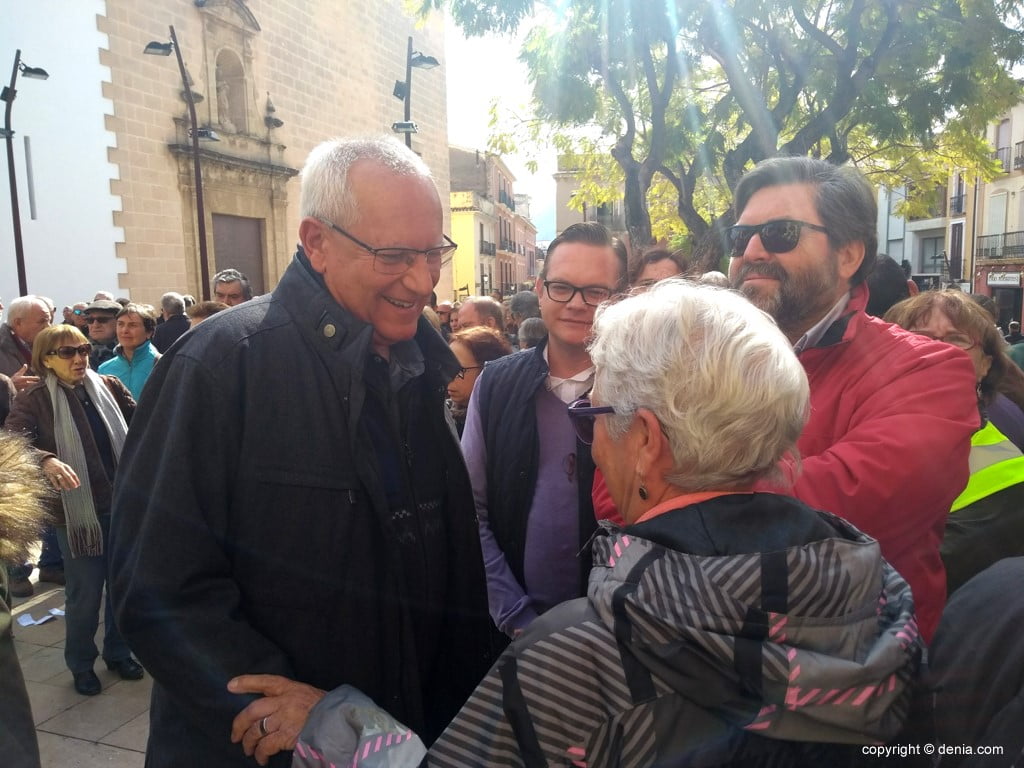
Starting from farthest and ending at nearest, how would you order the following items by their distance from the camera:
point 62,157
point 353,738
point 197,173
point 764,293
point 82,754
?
point 197,173 < point 62,157 < point 82,754 < point 764,293 < point 353,738

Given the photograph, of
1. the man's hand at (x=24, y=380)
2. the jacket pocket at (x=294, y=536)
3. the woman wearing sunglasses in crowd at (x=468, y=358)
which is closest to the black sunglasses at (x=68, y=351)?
the man's hand at (x=24, y=380)

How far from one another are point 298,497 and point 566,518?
40.1 inches

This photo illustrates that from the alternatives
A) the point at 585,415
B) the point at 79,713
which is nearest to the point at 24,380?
the point at 79,713

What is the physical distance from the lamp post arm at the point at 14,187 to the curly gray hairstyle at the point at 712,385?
11.9 m

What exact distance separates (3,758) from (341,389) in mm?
921

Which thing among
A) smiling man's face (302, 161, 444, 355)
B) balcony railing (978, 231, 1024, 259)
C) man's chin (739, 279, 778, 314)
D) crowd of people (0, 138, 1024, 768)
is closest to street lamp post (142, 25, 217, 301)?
crowd of people (0, 138, 1024, 768)

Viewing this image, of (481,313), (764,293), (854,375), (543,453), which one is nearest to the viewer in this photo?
(854,375)

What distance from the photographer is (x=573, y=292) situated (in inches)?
98.1

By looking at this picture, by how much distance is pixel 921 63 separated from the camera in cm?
873

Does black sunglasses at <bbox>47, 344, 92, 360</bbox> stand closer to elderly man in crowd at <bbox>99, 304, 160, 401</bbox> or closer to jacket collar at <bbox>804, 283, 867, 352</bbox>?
elderly man in crowd at <bbox>99, 304, 160, 401</bbox>

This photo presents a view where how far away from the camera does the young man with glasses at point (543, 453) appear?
230cm

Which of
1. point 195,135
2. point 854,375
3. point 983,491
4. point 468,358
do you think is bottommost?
point 983,491

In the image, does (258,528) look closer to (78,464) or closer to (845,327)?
(845,327)

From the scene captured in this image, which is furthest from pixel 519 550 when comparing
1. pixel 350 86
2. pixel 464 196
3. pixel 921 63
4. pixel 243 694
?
pixel 464 196
